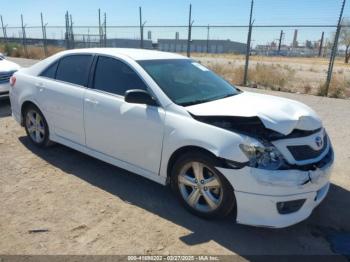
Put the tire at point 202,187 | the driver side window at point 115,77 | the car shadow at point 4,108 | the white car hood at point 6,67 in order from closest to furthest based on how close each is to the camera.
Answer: the tire at point 202,187
the driver side window at point 115,77
the car shadow at point 4,108
the white car hood at point 6,67

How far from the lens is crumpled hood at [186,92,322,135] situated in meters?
3.28

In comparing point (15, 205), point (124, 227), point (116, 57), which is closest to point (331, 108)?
point (116, 57)

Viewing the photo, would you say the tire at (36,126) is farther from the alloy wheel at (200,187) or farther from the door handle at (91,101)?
the alloy wheel at (200,187)

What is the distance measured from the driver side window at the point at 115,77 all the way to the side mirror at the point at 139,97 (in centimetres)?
21

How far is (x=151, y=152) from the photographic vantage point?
12.5ft

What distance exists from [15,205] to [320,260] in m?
3.13

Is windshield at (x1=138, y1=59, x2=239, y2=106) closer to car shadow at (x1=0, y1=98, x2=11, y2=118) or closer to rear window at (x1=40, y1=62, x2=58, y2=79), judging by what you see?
rear window at (x1=40, y1=62, x2=58, y2=79)

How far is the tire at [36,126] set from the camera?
527cm

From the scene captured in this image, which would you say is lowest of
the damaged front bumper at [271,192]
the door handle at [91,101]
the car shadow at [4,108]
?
the car shadow at [4,108]

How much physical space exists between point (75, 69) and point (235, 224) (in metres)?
2.97

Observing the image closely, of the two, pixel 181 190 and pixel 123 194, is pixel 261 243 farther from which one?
pixel 123 194

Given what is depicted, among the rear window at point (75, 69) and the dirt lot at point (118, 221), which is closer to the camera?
the dirt lot at point (118, 221)

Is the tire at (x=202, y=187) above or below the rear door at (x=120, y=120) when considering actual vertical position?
below

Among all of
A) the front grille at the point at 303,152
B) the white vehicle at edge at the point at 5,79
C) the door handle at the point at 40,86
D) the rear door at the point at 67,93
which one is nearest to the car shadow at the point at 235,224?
the rear door at the point at 67,93
